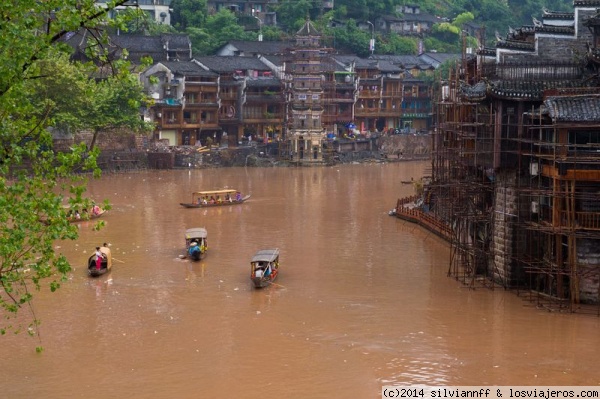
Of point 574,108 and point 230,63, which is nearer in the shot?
point 574,108

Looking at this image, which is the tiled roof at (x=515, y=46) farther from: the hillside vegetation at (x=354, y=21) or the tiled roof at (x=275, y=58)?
the hillside vegetation at (x=354, y=21)

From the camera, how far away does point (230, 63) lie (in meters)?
100

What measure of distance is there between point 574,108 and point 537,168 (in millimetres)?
2857

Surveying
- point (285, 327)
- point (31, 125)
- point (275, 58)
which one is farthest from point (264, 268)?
point (275, 58)

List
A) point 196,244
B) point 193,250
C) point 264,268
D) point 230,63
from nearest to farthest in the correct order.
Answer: point 264,268 → point 193,250 → point 196,244 → point 230,63

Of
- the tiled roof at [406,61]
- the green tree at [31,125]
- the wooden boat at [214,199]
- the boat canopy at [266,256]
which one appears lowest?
the boat canopy at [266,256]

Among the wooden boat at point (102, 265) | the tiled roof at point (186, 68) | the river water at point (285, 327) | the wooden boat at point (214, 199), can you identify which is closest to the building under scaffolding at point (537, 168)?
the river water at point (285, 327)

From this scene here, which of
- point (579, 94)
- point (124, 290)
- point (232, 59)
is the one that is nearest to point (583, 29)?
point (579, 94)

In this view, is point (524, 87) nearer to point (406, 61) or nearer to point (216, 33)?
point (406, 61)

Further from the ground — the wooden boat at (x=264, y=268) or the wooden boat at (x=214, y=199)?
the wooden boat at (x=214, y=199)

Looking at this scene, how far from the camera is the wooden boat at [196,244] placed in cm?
4431

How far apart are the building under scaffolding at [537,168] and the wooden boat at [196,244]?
1165 centimetres

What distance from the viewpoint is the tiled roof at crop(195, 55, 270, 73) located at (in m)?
97.9

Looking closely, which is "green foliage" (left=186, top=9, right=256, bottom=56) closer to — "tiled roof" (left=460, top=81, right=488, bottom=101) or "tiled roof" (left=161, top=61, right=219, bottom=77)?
"tiled roof" (left=161, top=61, right=219, bottom=77)
